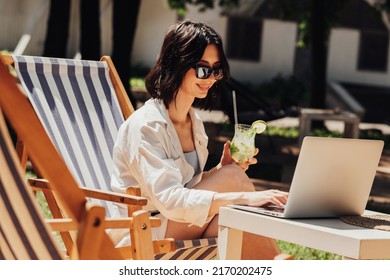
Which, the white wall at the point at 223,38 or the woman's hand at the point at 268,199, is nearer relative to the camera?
the woman's hand at the point at 268,199

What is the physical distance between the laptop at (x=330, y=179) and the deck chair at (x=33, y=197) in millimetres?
754

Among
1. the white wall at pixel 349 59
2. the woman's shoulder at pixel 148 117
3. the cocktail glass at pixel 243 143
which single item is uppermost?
the woman's shoulder at pixel 148 117

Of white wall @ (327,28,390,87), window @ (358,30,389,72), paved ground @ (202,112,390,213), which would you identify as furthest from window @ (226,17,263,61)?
paved ground @ (202,112,390,213)

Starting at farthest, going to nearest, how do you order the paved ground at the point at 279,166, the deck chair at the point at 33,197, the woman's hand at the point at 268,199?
the paved ground at the point at 279,166 < the woman's hand at the point at 268,199 < the deck chair at the point at 33,197

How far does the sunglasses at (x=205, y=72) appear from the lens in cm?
352

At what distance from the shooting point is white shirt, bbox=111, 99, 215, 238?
3299mm

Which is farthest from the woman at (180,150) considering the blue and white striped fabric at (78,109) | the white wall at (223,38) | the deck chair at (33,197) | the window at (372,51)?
the window at (372,51)

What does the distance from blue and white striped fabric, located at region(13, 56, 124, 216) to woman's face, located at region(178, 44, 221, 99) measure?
654mm

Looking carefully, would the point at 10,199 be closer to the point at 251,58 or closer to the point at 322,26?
the point at 322,26

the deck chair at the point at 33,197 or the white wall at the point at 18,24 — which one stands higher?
the deck chair at the point at 33,197

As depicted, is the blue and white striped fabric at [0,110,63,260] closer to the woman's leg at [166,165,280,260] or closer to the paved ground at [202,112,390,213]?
the woman's leg at [166,165,280,260]

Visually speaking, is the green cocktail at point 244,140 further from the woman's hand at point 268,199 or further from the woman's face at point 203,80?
the woman's hand at point 268,199

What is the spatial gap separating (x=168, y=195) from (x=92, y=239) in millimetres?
1109
